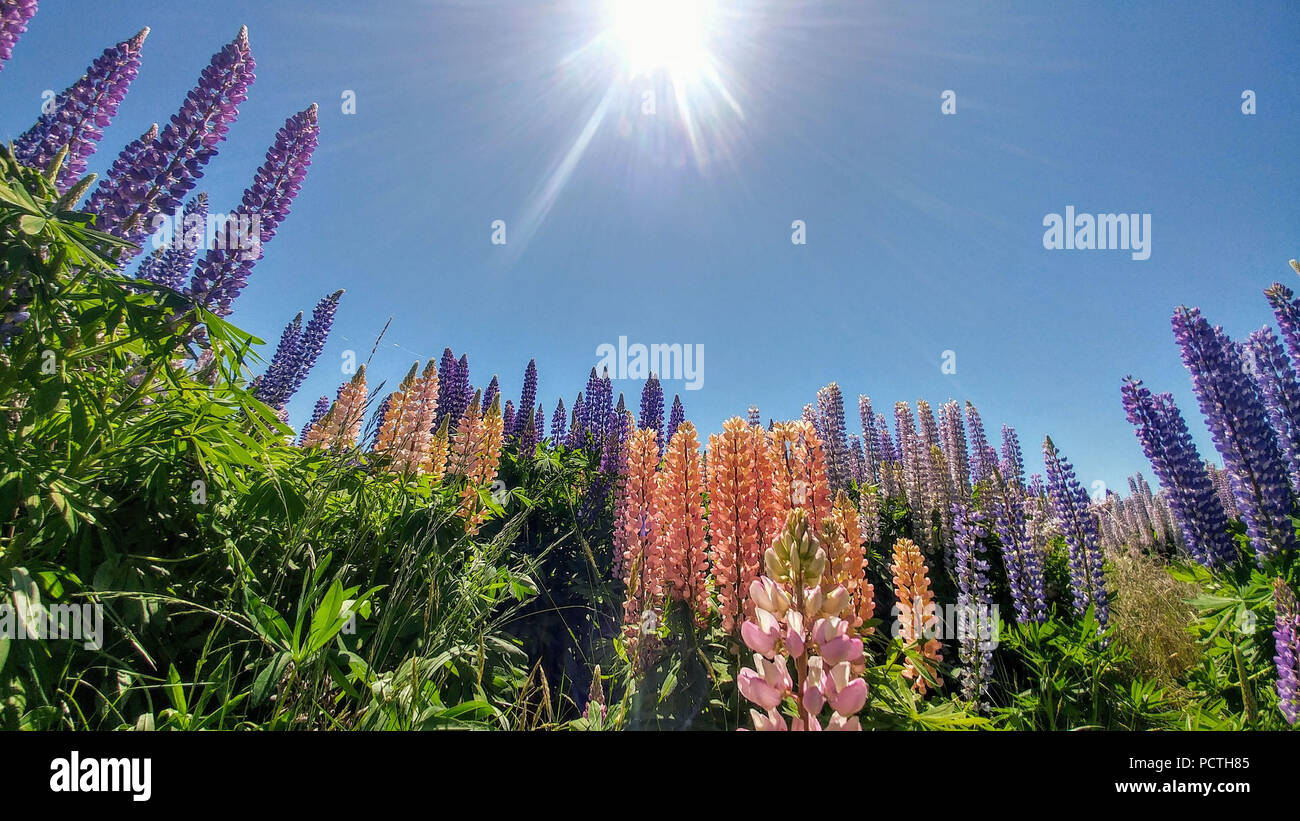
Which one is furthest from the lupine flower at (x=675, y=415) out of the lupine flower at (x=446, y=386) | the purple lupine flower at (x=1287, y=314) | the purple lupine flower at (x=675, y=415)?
the purple lupine flower at (x=1287, y=314)

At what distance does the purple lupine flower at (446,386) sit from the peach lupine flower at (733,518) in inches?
332

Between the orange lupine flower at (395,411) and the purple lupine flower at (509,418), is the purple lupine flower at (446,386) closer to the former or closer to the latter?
the purple lupine flower at (509,418)

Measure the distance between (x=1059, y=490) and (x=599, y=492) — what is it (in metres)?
6.04

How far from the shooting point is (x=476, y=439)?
221 inches

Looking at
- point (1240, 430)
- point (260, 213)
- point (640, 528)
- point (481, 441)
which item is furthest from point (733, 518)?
point (1240, 430)

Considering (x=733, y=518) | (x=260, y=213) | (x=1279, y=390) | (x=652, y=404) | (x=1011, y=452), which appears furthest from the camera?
(x=1011, y=452)

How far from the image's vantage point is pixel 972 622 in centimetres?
421

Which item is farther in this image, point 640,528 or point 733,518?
point 640,528

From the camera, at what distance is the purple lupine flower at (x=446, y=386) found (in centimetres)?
1116

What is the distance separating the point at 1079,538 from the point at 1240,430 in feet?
6.54

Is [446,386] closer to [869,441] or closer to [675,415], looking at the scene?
[675,415]

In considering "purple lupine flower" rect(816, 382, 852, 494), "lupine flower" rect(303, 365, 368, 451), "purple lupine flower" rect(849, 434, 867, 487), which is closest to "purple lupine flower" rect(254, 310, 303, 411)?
"lupine flower" rect(303, 365, 368, 451)
